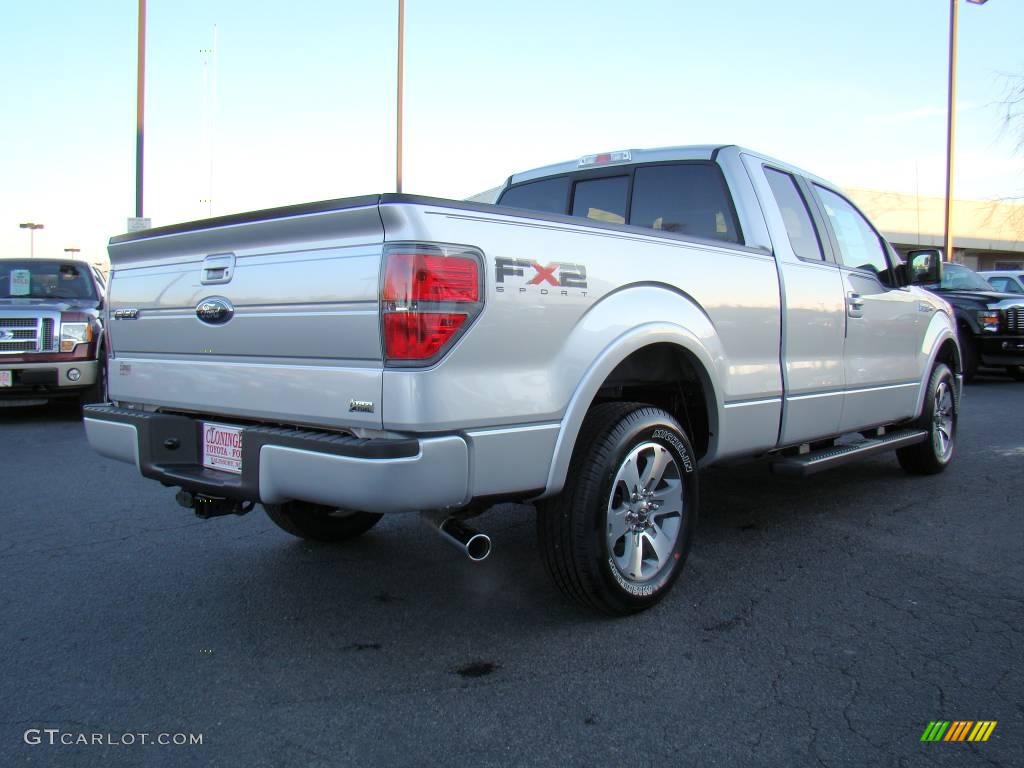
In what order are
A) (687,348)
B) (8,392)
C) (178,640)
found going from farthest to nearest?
(8,392)
(687,348)
(178,640)

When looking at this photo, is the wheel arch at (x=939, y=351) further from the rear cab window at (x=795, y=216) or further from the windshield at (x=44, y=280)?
the windshield at (x=44, y=280)

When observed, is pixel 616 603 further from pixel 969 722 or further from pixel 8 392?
pixel 8 392

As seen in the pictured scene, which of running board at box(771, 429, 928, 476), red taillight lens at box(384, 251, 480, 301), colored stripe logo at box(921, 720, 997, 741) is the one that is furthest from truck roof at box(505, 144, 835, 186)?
colored stripe logo at box(921, 720, 997, 741)

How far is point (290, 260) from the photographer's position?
118 inches

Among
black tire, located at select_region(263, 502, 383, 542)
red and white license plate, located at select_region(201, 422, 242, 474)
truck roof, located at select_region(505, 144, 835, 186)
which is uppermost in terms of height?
truck roof, located at select_region(505, 144, 835, 186)

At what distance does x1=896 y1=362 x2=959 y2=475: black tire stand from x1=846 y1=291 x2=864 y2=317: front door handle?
134 centimetres

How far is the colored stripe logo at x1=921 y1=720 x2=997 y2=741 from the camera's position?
2.59 meters

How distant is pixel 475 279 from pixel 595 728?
1.46 m

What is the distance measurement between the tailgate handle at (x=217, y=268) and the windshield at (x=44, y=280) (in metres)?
7.64

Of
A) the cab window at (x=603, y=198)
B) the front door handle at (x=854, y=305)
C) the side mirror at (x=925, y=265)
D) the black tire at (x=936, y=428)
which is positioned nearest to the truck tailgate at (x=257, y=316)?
the cab window at (x=603, y=198)

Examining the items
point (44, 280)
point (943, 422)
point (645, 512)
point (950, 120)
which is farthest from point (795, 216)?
point (950, 120)

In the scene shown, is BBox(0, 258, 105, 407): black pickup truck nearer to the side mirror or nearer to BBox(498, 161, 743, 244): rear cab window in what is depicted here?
BBox(498, 161, 743, 244): rear cab window

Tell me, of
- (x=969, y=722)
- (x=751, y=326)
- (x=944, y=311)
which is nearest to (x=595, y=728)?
(x=969, y=722)

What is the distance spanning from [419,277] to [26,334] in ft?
25.5
